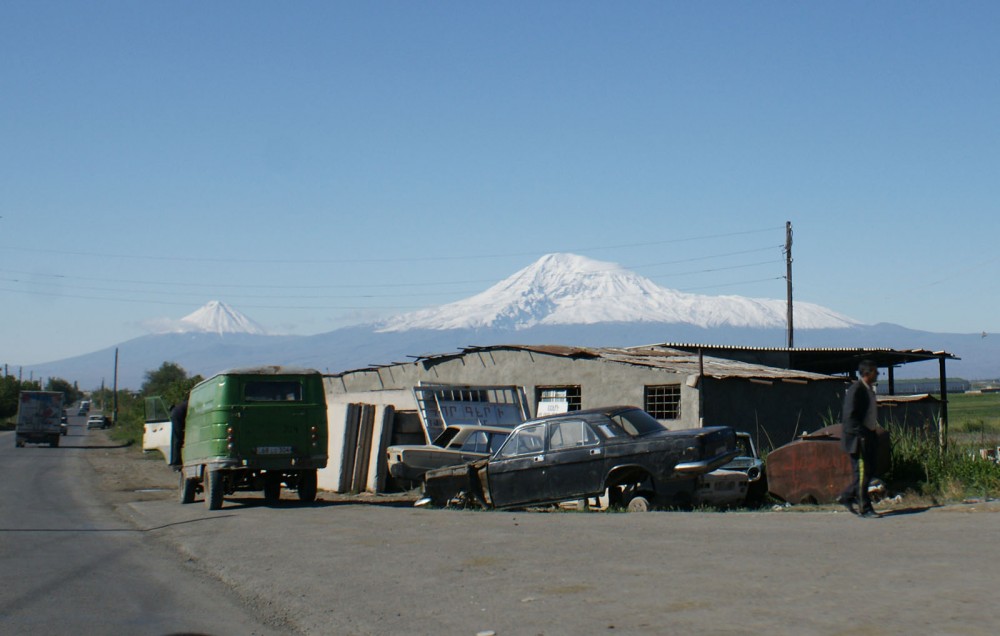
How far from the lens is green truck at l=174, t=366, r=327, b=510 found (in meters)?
17.7

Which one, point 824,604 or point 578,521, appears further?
point 578,521

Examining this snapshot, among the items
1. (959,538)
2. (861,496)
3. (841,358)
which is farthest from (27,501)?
(841,358)

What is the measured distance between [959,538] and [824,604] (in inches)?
125

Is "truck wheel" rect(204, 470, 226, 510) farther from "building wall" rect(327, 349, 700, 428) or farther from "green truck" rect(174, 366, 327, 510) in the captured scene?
"building wall" rect(327, 349, 700, 428)

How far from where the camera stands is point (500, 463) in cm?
1584

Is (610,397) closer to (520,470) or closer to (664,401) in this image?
(664,401)

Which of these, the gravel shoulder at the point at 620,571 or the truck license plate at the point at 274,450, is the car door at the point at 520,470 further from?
the truck license plate at the point at 274,450

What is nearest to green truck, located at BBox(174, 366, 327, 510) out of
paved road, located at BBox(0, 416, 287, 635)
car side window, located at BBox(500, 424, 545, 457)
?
paved road, located at BBox(0, 416, 287, 635)

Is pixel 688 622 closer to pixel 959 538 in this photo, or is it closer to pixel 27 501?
pixel 959 538

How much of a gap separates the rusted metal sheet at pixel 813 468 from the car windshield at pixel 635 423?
1728 millimetres

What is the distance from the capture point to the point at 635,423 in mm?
14938

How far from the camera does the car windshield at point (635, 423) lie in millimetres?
14812

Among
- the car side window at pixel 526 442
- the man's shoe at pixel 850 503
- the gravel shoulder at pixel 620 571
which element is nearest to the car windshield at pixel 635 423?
the car side window at pixel 526 442

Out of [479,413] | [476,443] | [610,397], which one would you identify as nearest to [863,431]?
[476,443]
